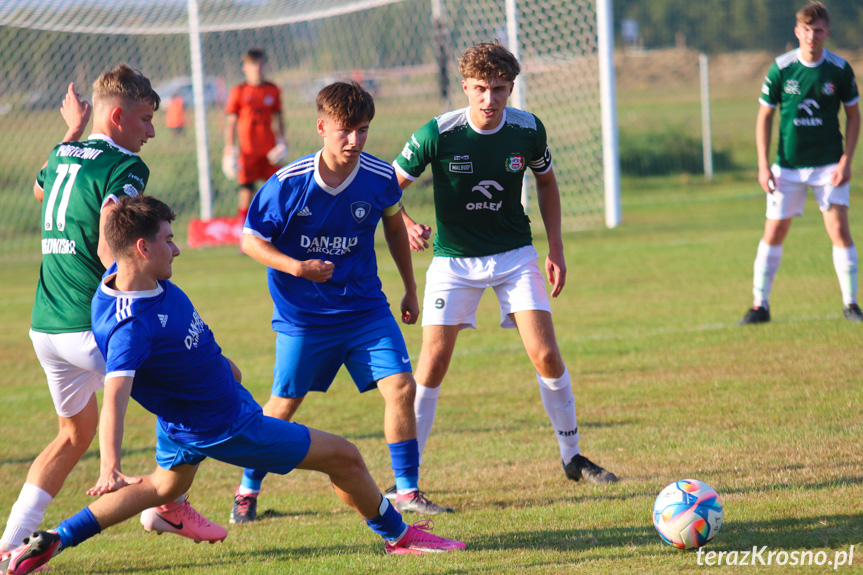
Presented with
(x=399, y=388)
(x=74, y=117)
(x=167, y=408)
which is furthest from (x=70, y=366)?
(x=399, y=388)

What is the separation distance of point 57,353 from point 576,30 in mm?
12770

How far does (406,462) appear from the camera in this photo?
14.2 feet

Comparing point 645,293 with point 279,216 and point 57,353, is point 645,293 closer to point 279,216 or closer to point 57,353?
point 279,216

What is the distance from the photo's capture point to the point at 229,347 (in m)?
8.54

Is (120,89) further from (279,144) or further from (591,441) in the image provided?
(279,144)

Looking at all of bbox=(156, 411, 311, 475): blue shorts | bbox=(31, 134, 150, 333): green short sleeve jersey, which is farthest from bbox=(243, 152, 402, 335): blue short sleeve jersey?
bbox=(156, 411, 311, 475): blue shorts

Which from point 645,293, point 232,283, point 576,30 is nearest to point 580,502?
point 645,293

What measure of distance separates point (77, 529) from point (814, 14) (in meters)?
6.45

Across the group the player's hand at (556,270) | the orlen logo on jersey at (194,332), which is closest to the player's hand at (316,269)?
the orlen logo on jersey at (194,332)

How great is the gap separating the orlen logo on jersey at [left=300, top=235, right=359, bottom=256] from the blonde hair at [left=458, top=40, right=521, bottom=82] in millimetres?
1014

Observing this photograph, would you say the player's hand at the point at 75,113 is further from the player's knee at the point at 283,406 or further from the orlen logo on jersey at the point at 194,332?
the player's knee at the point at 283,406

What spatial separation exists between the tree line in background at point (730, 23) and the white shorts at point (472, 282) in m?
25.8

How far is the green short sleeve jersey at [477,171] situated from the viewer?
4.71 meters

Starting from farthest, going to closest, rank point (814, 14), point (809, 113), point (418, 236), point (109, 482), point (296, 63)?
point (296, 63)
point (809, 113)
point (814, 14)
point (418, 236)
point (109, 482)
